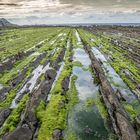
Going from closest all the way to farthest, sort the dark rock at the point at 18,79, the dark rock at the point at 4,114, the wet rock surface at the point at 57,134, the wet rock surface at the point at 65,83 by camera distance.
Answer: the wet rock surface at the point at 57,134
the dark rock at the point at 4,114
the wet rock surface at the point at 65,83
the dark rock at the point at 18,79

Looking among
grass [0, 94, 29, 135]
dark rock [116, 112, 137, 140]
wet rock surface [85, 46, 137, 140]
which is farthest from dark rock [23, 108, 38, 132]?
dark rock [116, 112, 137, 140]

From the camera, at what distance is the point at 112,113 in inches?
730

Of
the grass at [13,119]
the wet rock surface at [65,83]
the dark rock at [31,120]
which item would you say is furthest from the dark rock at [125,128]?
the wet rock surface at [65,83]

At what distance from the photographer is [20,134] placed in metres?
14.9

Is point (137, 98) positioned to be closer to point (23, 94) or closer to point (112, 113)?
point (112, 113)

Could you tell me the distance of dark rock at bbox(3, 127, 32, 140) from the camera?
14.5 m

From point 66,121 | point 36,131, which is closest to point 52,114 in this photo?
point 66,121

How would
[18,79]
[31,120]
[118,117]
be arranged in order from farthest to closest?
1. [18,79]
2. [118,117]
3. [31,120]

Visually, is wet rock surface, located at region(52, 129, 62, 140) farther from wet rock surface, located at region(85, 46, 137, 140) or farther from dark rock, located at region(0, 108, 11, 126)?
dark rock, located at region(0, 108, 11, 126)

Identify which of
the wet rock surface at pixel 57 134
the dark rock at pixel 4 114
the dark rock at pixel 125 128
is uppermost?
the dark rock at pixel 125 128

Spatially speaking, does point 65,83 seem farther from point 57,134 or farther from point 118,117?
point 57,134

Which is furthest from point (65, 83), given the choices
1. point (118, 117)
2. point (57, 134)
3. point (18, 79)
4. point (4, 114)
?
point (57, 134)

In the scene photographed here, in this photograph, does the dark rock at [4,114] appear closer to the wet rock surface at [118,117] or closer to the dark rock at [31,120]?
the dark rock at [31,120]

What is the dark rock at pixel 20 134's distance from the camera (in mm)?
14539
